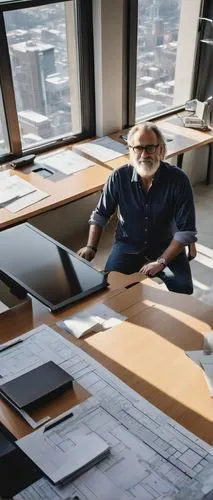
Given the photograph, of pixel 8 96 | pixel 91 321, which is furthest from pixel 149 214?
pixel 8 96

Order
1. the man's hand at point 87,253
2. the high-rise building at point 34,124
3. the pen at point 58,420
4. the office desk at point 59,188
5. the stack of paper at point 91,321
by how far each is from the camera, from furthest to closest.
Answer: the high-rise building at point 34,124 < the office desk at point 59,188 < the man's hand at point 87,253 < the stack of paper at point 91,321 < the pen at point 58,420

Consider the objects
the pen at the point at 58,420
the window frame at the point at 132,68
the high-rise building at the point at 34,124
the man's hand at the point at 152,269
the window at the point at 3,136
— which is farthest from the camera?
the window frame at the point at 132,68

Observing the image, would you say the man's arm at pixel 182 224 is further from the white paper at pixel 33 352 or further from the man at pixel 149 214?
the white paper at pixel 33 352

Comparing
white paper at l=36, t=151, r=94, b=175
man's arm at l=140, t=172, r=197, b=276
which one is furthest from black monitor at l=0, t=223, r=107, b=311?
white paper at l=36, t=151, r=94, b=175

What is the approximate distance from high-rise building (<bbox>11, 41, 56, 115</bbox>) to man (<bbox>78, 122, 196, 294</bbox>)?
1.02 m

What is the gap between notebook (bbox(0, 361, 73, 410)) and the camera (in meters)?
1.40

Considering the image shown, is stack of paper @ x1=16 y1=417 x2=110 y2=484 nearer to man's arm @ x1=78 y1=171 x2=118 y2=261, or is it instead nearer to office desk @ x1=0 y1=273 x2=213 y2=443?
office desk @ x1=0 y1=273 x2=213 y2=443

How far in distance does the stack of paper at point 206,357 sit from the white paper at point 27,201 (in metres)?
1.40

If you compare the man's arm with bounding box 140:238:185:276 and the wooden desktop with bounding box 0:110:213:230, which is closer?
the man's arm with bounding box 140:238:185:276

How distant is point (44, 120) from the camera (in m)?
3.26

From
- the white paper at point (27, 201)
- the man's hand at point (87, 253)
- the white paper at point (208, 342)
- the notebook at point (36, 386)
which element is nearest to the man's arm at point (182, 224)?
the man's hand at point (87, 253)

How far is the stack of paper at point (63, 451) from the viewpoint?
48.4 inches

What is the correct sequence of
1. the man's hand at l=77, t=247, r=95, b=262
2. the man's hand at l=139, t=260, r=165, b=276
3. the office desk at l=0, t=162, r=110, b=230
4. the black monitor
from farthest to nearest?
the office desk at l=0, t=162, r=110, b=230, the man's hand at l=77, t=247, r=95, b=262, the man's hand at l=139, t=260, r=165, b=276, the black monitor

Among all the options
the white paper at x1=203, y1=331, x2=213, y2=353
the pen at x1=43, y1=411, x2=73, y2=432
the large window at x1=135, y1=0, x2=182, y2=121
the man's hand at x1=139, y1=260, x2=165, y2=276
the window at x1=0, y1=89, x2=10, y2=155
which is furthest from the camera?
the large window at x1=135, y1=0, x2=182, y2=121
